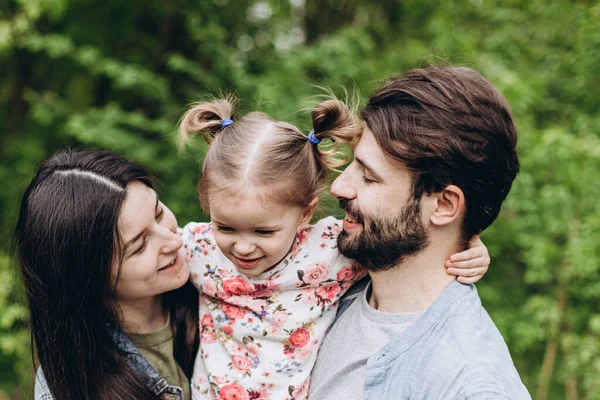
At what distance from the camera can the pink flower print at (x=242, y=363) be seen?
2002 mm

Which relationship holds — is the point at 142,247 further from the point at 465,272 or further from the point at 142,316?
the point at 465,272

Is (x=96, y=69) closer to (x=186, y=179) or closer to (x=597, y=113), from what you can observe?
(x=186, y=179)

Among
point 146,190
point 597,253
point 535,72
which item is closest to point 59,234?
point 146,190

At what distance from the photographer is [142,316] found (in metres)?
2.15

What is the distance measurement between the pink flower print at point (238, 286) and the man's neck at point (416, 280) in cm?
47

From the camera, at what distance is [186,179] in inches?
175

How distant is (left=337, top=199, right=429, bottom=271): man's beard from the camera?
1.83 m

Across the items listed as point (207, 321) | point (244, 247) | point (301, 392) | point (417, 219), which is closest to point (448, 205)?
point (417, 219)

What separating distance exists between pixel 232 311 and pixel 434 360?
2.45 ft

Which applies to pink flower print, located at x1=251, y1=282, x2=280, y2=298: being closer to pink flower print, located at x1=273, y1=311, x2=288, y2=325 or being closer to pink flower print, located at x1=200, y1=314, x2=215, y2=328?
pink flower print, located at x1=273, y1=311, x2=288, y2=325

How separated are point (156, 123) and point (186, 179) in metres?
0.50

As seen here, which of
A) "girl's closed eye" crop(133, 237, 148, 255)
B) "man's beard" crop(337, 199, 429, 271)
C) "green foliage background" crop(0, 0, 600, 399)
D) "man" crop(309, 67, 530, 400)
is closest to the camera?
"man" crop(309, 67, 530, 400)

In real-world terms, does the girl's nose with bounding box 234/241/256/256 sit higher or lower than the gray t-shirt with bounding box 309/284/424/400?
higher

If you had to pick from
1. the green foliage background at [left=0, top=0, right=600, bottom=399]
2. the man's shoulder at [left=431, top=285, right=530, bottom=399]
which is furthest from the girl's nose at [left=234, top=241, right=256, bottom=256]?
the green foliage background at [left=0, top=0, right=600, bottom=399]
